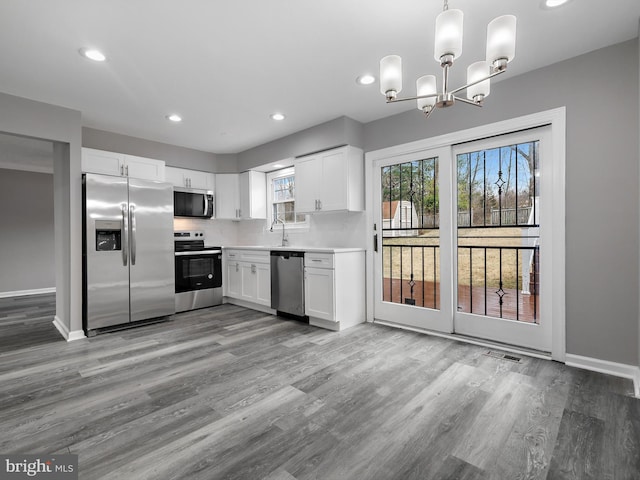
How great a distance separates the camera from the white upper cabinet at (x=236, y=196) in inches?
212

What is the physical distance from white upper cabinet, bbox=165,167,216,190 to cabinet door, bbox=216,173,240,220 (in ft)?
0.45

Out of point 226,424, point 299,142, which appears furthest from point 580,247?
point 299,142

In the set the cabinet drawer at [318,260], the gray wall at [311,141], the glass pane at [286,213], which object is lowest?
the cabinet drawer at [318,260]

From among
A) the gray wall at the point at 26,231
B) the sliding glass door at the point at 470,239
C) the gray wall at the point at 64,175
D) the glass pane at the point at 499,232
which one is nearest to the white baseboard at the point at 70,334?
the gray wall at the point at 64,175

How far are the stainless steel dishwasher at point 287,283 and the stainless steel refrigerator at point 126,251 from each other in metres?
1.32

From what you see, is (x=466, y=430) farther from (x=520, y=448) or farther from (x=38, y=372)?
(x=38, y=372)

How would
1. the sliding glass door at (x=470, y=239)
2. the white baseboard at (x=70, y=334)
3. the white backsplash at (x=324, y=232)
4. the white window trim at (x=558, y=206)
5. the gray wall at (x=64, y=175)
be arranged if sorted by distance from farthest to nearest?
the white backsplash at (x=324, y=232)
the white baseboard at (x=70, y=334)
the gray wall at (x=64, y=175)
the sliding glass door at (x=470, y=239)
the white window trim at (x=558, y=206)

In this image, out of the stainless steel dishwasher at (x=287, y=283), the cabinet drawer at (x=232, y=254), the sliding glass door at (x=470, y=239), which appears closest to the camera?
the sliding glass door at (x=470, y=239)

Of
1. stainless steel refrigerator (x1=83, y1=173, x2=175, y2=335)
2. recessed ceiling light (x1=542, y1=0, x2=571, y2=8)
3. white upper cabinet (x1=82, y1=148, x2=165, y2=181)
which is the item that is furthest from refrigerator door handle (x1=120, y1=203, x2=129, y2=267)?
recessed ceiling light (x1=542, y1=0, x2=571, y2=8)

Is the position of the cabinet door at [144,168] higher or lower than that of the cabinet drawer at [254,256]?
higher

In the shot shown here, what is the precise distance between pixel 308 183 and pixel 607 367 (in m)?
3.39

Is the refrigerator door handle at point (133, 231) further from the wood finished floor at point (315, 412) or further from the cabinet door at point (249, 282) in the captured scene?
the cabinet door at point (249, 282)

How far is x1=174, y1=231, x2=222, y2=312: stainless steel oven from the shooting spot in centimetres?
464

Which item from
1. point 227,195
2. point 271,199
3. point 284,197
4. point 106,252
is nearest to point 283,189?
point 284,197
